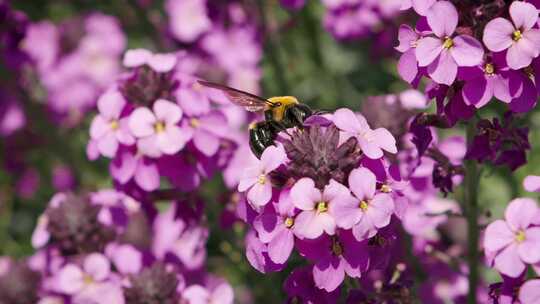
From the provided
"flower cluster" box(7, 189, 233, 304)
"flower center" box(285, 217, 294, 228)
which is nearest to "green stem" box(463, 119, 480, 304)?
"flower center" box(285, 217, 294, 228)

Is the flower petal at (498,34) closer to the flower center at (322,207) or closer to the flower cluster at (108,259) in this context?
the flower center at (322,207)

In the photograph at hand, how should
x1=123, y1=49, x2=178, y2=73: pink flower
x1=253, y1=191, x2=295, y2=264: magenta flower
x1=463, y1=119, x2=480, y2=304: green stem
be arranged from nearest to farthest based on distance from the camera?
x1=253, y1=191, x2=295, y2=264: magenta flower → x1=463, y1=119, x2=480, y2=304: green stem → x1=123, y1=49, x2=178, y2=73: pink flower

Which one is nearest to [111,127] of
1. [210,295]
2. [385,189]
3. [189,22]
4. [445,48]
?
[210,295]

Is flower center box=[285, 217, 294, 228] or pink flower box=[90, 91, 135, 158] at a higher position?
flower center box=[285, 217, 294, 228]

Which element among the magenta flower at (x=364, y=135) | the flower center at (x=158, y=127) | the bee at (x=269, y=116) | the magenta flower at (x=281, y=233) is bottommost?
the flower center at (x=158, y=127)

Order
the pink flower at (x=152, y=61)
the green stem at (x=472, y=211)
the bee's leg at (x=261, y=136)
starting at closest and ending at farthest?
the bee's leg at (x=261, y=136)
the green stem at (x=472, y=211)
the pink flower at (x=152, y=61)

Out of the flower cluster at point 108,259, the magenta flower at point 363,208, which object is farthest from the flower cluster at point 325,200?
the flower cluster at point 108,259

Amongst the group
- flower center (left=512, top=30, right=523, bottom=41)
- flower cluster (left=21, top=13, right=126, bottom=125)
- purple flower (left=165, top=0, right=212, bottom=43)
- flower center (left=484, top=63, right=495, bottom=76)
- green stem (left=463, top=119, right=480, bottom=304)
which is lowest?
flower cluster (left=21, top=13, right=126, bottom=125)

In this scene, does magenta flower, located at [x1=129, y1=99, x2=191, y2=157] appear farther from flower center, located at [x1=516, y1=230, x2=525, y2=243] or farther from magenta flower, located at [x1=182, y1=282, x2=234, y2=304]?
flower center, located at [x1=516, y1=230, x2=525, y2=243]
